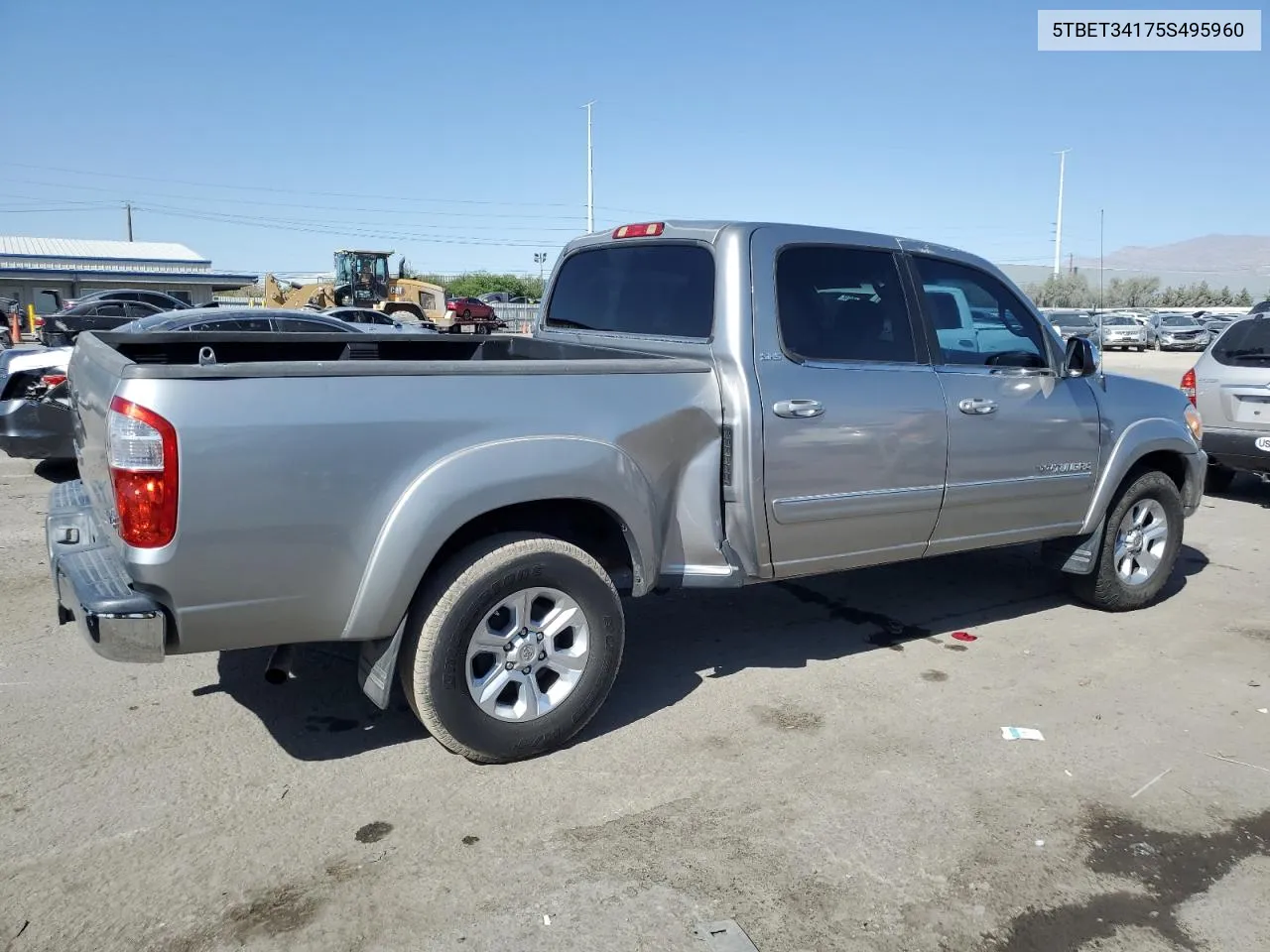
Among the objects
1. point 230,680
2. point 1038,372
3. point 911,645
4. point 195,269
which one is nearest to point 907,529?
point 911,645

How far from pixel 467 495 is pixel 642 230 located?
1994 mm

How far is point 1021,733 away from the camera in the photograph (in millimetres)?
4086

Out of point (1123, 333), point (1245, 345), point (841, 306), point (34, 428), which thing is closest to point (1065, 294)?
point (1123, 333)

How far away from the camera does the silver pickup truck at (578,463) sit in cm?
302

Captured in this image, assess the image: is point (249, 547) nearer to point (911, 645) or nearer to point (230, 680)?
point (230, 680)

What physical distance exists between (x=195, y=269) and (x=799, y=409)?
65.4m

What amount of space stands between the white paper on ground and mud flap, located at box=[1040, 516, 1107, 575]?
5.65 feet

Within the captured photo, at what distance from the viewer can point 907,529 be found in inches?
181

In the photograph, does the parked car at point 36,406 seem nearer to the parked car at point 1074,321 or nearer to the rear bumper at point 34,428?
the rear bumper at point 34,428

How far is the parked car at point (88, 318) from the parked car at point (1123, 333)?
32.7 m

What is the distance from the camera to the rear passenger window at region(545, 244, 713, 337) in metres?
4.37

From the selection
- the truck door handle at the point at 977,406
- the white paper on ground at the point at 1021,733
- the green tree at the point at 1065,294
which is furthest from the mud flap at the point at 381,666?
the green tree at the point at 1065,294

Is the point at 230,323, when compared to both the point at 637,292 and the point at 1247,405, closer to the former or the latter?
the point at 637,292

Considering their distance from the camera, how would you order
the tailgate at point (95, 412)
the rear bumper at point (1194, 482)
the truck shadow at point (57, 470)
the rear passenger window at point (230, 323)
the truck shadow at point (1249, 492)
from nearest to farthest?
the tailgate at point (95, 412)
the rear bumper at point (1194, 482)
the truck shadow at point (57, 470)
the truck shadow at point (1249, 492)
the rear passenger window at point (230, 323)
